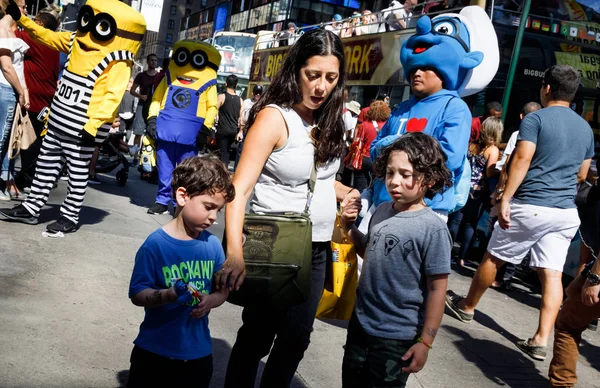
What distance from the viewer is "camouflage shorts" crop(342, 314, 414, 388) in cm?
300

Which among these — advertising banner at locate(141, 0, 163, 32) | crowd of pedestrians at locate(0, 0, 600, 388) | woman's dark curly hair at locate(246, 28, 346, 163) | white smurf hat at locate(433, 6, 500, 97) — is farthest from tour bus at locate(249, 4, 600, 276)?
advertising banner at locate(141, 0, 163, 32)

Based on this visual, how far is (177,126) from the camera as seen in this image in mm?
8758

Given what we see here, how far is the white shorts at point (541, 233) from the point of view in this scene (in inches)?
218

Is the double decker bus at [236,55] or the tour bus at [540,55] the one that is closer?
the tour bus at [540,55]

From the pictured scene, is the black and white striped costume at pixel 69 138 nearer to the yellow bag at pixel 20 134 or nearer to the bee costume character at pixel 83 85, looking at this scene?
the bee costume character at pixel 83 85

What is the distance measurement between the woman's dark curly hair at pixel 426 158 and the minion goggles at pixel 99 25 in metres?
3.97

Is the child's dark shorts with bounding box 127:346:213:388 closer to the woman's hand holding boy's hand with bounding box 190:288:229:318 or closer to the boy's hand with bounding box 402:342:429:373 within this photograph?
the woman's hand holding boy's hand with bounding box 190:288:229:318

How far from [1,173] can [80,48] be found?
2.48 metres

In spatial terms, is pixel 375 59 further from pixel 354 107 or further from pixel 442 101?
pixel 442 101

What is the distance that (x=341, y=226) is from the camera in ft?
11.4

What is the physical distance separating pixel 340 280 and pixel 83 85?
385cm

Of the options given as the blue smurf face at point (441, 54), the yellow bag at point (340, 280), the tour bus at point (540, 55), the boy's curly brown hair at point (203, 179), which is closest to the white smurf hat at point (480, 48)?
the blue smurf face at point (441, 54)

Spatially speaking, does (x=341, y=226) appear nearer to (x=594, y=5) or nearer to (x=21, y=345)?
(x=21, y=345)

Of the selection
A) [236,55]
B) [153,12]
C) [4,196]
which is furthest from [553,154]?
[153,12]
